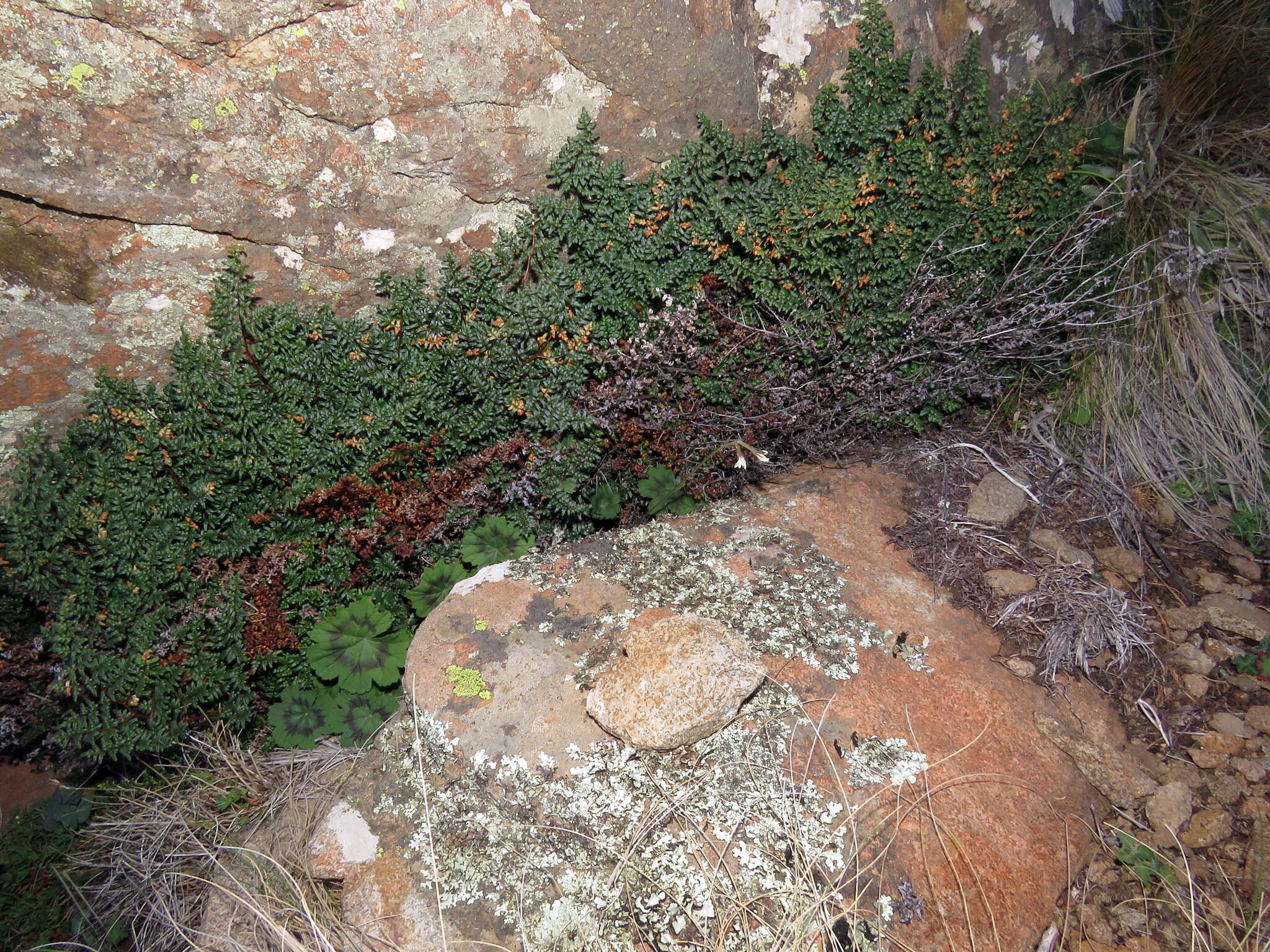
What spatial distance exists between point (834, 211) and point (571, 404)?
135cm

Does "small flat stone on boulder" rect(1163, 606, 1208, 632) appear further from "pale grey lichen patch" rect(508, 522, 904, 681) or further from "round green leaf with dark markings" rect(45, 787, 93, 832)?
"round green leaf with dark markings" rect(45, 787, 93, 832)

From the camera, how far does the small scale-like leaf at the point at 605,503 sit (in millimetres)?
3500

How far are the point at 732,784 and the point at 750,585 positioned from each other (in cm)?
77

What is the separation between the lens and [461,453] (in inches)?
134

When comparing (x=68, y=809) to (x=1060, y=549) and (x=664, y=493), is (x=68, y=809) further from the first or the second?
(x=1060, y=549)

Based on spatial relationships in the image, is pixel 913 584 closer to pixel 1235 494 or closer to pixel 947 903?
pixel 947 903

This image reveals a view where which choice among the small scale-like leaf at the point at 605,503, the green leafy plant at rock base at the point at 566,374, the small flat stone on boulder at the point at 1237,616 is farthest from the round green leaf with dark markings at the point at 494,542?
the small flat stone on boulder at the point at 1237,616

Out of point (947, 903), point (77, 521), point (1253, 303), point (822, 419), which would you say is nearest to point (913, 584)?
point (822, 419)

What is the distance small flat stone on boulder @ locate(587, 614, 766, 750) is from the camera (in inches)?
92.0

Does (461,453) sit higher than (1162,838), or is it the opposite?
(461,453)

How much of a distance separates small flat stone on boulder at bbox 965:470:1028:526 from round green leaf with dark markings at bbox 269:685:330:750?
8.90ft

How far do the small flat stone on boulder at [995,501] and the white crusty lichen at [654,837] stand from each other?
123cm

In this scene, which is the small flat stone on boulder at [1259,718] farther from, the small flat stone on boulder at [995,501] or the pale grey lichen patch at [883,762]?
the pale grey lichen patch at [883,762]

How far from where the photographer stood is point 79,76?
265 cm
